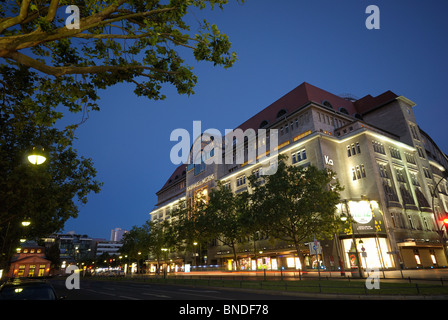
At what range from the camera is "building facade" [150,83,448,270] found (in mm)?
37812

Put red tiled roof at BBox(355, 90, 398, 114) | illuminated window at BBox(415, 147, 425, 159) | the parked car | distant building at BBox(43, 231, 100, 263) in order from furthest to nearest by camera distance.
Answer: distant building at BBox(43, 231, 100, 263), red tiled roof at BBox(355, 90, 398, 114), illuminated window at BBox(415, 147, 425, 159), the parked car

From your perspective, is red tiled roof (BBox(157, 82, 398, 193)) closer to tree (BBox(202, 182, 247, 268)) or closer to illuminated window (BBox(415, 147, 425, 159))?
illuminated window (BBox(415, 147, 425, 159))

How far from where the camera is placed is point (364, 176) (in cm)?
4262

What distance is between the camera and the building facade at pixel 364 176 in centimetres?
3781

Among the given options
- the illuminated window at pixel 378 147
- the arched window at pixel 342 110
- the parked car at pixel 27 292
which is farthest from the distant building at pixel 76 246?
the parked car at pixel 27 292

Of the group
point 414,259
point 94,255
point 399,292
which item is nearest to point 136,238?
point 414,259

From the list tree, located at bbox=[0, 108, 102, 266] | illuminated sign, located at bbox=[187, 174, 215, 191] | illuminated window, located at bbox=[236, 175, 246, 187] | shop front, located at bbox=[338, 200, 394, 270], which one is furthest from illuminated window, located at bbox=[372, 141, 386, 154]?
tree, located at bbox=[0, 108, 102, 266]

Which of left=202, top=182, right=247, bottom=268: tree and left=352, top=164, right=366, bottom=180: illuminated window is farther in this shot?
left=352, top=164, right=366, bottom=180: illuminated window

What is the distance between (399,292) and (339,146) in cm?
3781

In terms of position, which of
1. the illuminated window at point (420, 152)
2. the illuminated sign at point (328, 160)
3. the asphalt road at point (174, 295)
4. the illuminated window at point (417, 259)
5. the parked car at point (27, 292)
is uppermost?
the illuminated window at point (420, 152)

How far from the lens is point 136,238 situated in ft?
218

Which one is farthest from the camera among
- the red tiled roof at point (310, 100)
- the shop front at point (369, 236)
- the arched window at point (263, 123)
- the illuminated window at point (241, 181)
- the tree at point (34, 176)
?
the illuminated window at point (241, 181)

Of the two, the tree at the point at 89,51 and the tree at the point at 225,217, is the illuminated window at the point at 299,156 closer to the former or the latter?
the tree at the point at 225,217

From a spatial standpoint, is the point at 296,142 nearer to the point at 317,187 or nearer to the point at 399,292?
the point at 317,187
